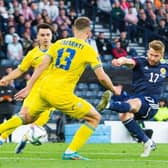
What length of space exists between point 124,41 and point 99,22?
117 inches

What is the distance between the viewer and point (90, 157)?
48.8 feet

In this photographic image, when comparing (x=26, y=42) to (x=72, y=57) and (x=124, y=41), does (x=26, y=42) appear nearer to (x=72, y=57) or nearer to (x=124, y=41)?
(x=124, y=41)

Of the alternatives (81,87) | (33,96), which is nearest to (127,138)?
(81,87)

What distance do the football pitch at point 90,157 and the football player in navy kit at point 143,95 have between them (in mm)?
492

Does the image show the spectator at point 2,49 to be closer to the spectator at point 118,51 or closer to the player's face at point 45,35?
the spectator at point 118,51

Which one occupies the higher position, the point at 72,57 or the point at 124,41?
the point at 72,57

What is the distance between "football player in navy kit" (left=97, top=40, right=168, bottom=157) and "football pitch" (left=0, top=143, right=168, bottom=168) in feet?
1.61

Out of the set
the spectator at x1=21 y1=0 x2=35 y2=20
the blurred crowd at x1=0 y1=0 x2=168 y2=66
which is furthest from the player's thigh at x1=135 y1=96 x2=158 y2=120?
the spectator at x1=21 y1=0 x2=35 y2=20

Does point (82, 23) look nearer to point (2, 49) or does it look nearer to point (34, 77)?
point (34, 77)

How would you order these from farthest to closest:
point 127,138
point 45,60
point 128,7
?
point 128,7
point 127,138
point 45,60

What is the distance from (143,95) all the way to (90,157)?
1526 millimetres

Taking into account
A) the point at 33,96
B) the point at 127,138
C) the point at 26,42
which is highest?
the point at 33,96

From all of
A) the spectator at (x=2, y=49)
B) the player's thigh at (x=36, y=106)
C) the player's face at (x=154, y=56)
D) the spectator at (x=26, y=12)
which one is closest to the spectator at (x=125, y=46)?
the spectator at (x=26, y=12)

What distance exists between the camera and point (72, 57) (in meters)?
13.7
